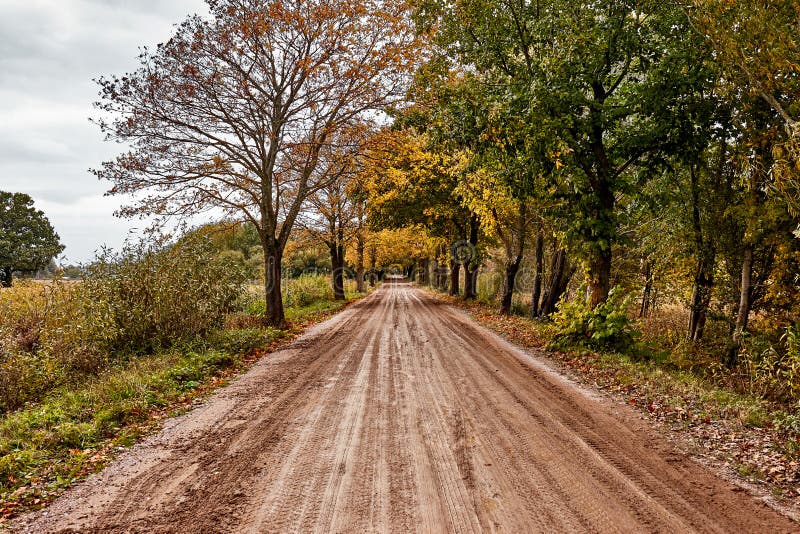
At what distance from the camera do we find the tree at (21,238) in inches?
1529

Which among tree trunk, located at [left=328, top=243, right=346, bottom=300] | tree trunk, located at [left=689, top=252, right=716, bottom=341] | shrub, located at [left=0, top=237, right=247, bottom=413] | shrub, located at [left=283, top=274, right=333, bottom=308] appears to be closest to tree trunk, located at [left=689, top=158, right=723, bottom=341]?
tree trunk, located at [left=689, top=252, right=716, bottom=341]

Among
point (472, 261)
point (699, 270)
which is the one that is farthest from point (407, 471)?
point (472, 261)

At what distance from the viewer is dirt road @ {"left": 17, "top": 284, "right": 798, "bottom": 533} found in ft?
11.1

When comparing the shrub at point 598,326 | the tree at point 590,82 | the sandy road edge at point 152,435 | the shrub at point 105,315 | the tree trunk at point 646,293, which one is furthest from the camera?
the tree trunk at point 646,293

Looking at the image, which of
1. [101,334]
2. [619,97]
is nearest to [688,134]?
[619,97]

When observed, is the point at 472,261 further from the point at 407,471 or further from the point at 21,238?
the point at 21,238

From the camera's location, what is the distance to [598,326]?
970 cm

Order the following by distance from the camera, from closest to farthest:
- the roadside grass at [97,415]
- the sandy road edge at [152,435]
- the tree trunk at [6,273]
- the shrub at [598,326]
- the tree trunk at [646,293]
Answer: the sandy road edge at [152,435] < the roadside grass at [97,415] < the shrub at [598,326] < the tree trunk at [646,293] < the tree trunk at [6,273]

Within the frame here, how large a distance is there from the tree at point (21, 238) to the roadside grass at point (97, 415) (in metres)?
42.6

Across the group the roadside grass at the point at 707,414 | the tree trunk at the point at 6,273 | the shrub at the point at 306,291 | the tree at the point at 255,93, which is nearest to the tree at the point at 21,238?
the tree trunk at the point at 6,273

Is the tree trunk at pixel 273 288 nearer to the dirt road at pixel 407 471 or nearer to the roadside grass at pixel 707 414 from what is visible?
the dirt road at pixel 407 471

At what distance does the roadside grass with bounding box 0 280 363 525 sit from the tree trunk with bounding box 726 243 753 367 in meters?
12.3

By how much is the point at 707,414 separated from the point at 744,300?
6701 mm

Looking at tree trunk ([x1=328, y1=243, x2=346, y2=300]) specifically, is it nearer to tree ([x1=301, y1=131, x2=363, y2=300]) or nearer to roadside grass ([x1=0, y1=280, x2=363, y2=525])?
tree ([x1=301, y1=131, x2=363, y2=300])
